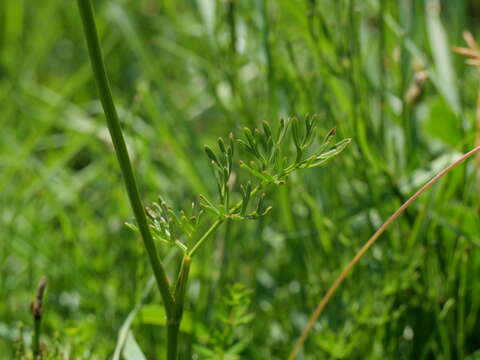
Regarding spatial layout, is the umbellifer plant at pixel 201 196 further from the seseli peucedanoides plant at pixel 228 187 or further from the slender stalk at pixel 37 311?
the slender stalk at pixel 37 311

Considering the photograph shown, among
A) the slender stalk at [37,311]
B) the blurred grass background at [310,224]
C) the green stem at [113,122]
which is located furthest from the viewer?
the blurred grass background at [310,224]

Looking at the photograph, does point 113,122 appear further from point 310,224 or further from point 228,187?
point 310,224

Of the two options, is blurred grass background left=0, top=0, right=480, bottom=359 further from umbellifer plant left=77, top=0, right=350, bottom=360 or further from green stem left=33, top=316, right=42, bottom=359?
umbellifer plant left=77, top=0, right=350, bottom=360

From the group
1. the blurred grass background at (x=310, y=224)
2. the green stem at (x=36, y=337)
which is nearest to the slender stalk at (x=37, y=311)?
the green stem at (x=36, y=337)

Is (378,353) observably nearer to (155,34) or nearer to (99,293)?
(99,293)

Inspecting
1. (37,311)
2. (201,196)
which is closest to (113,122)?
(201,196)

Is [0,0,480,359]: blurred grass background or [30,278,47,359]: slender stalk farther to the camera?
[0,0,480,359]: blurred grass background

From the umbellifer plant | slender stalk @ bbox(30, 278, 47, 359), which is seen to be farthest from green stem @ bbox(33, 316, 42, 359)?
the umbellifer plant

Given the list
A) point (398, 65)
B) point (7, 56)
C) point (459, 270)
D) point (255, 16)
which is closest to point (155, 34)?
point (7, 56)
